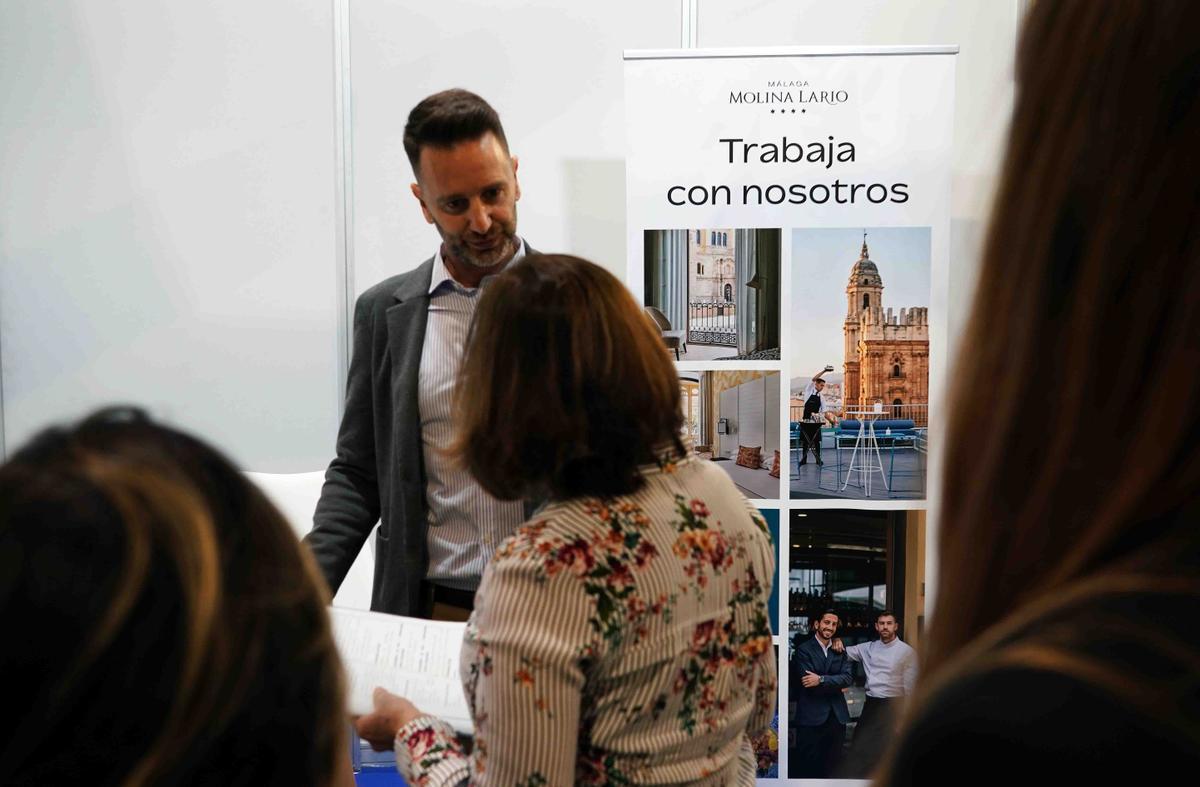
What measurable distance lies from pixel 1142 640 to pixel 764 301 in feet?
9.14

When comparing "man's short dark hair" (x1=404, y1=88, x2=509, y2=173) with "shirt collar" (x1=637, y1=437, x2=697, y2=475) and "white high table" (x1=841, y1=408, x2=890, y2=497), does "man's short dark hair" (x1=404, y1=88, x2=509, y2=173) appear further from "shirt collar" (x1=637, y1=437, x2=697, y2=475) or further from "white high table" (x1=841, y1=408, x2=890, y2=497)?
"white high table" (x1=841, y1=408, x2=890, y2=497)

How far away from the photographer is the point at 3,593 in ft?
1.78

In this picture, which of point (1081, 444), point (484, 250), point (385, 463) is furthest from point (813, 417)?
point (1081, 444)

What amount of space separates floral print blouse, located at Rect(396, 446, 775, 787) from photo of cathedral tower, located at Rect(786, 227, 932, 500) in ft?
5.88

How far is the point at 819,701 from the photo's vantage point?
3.17 meters

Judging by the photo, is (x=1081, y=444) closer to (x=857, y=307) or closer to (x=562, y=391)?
(x=562, y=391)

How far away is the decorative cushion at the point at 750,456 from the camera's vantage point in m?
3.17

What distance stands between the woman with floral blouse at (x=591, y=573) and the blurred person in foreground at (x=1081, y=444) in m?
0.70

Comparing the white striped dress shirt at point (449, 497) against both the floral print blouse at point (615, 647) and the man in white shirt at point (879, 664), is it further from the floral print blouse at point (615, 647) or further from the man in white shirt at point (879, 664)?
the man in white shirt at point (879, 664)

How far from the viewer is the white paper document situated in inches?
60.2

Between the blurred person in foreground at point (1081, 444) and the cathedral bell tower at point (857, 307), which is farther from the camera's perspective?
the cathedral bell tower at point (857, 307)

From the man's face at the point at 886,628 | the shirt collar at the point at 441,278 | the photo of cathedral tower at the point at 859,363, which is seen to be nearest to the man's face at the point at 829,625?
the man's face at the point at 886,628

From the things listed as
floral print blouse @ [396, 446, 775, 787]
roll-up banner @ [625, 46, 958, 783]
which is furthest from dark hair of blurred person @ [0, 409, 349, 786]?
roll-up banner @ [625, 46, 958, 783]

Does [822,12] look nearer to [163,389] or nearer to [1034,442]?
[163,389]
